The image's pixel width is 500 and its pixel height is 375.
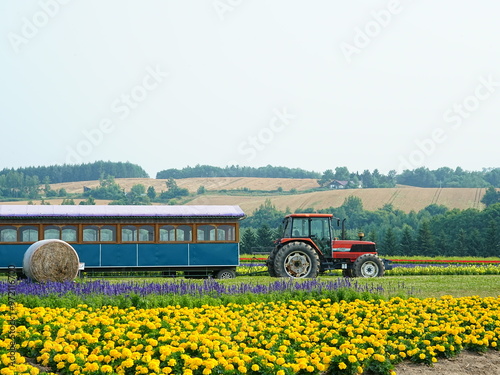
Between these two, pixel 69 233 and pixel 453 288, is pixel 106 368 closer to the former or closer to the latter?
pixel 453 288

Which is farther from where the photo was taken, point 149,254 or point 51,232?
point 149,254

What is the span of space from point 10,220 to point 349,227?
64785mm

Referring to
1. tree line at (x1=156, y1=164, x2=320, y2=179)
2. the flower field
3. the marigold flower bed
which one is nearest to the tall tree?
tree line at (x1=156, y1=164, x2=320, y2=179)

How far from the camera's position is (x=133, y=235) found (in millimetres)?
20922

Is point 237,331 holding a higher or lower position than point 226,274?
higher

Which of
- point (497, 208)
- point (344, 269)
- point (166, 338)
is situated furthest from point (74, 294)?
point (497, 208)

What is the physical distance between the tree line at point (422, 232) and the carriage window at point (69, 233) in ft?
82.4

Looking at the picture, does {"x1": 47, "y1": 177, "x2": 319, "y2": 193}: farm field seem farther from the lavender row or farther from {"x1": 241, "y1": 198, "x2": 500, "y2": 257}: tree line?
the lavender row

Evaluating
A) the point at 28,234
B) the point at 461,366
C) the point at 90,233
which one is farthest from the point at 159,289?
the point at 28,234

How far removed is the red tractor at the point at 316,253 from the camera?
19625 mm

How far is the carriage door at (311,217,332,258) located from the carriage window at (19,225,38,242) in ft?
28.7

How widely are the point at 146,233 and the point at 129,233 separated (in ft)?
1.78

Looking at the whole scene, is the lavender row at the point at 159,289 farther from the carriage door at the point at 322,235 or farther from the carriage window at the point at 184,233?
the carriage window at the point at 184,233

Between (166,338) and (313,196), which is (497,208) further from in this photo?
(166,338)
